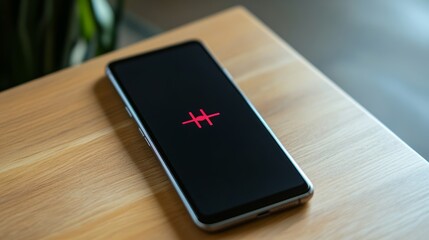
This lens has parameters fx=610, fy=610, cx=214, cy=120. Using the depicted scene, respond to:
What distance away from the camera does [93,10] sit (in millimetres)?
938

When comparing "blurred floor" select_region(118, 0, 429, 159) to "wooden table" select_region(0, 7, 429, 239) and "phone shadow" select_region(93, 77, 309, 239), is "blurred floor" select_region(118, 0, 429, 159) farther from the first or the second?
"phone shadow" select_region(93, 77, 309, 239)

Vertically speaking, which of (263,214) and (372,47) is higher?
(263,214)

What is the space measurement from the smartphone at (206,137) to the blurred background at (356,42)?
0.32 meters

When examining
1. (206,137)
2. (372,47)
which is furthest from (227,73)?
(372,47)

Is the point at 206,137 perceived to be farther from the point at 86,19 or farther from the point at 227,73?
the point at 86,19

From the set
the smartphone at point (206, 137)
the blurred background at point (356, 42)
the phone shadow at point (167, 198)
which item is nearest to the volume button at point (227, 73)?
the smartphone at point (206, 137)

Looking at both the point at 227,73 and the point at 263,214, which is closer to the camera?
the point at 263,214

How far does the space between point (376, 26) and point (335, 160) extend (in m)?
0.50

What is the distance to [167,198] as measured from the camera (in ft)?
1.80

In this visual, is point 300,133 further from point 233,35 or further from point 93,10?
point 93,10

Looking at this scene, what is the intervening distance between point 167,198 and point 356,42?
0.58 metres

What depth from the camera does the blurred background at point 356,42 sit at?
0.91 m

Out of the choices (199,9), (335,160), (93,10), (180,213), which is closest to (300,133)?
(335,160)

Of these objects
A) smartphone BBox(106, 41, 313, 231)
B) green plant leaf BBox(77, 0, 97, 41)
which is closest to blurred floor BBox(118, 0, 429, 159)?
green plant leaf BBox(77, 0, 97, 41)
